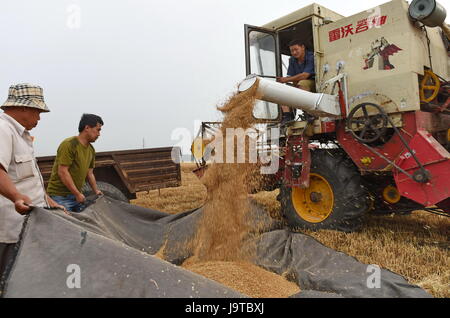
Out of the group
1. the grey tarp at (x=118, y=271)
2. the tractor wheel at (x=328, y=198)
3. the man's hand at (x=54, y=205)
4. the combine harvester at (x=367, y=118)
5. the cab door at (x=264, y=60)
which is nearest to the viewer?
the grey tarp at (x=118, y=271)

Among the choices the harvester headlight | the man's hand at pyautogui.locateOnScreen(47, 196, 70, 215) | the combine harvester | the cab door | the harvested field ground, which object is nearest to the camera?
the man's hand at pyautogui.locateOnScreen(47, 196, 70, 215)

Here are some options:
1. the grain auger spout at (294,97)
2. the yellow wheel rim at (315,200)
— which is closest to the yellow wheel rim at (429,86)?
the grain auger spout at (294,97)

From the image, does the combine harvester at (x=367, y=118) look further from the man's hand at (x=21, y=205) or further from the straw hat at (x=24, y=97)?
the man's hand at (x=21, y=205)

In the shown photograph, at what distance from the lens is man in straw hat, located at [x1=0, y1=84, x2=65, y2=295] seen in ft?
6.27

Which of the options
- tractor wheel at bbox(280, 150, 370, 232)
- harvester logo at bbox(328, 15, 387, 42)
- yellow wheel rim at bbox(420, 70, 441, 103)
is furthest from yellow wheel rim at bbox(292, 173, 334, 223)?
harvester logo at bbox(328, 15, 387, 42)

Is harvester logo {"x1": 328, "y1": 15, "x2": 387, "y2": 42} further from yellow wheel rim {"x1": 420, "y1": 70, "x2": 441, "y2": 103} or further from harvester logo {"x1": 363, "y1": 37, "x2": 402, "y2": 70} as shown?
yellow wheel rim {"x1": 420, "y1": 70, "x2": 441, "y2": 103}

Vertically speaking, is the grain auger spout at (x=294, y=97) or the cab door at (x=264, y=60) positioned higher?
the cab door at (x=264, y=60)

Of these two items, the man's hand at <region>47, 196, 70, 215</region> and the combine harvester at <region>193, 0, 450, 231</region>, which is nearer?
the man's hand at <region>47, 196, 70, 215</region>

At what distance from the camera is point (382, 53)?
11.9 feet

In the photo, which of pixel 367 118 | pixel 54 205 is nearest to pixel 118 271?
pixel 54 205

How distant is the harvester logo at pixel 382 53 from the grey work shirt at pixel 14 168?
3493mm

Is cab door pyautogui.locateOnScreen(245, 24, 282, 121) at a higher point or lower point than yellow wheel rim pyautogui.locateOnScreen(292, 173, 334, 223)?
higher

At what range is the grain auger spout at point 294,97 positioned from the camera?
11.1 ft
